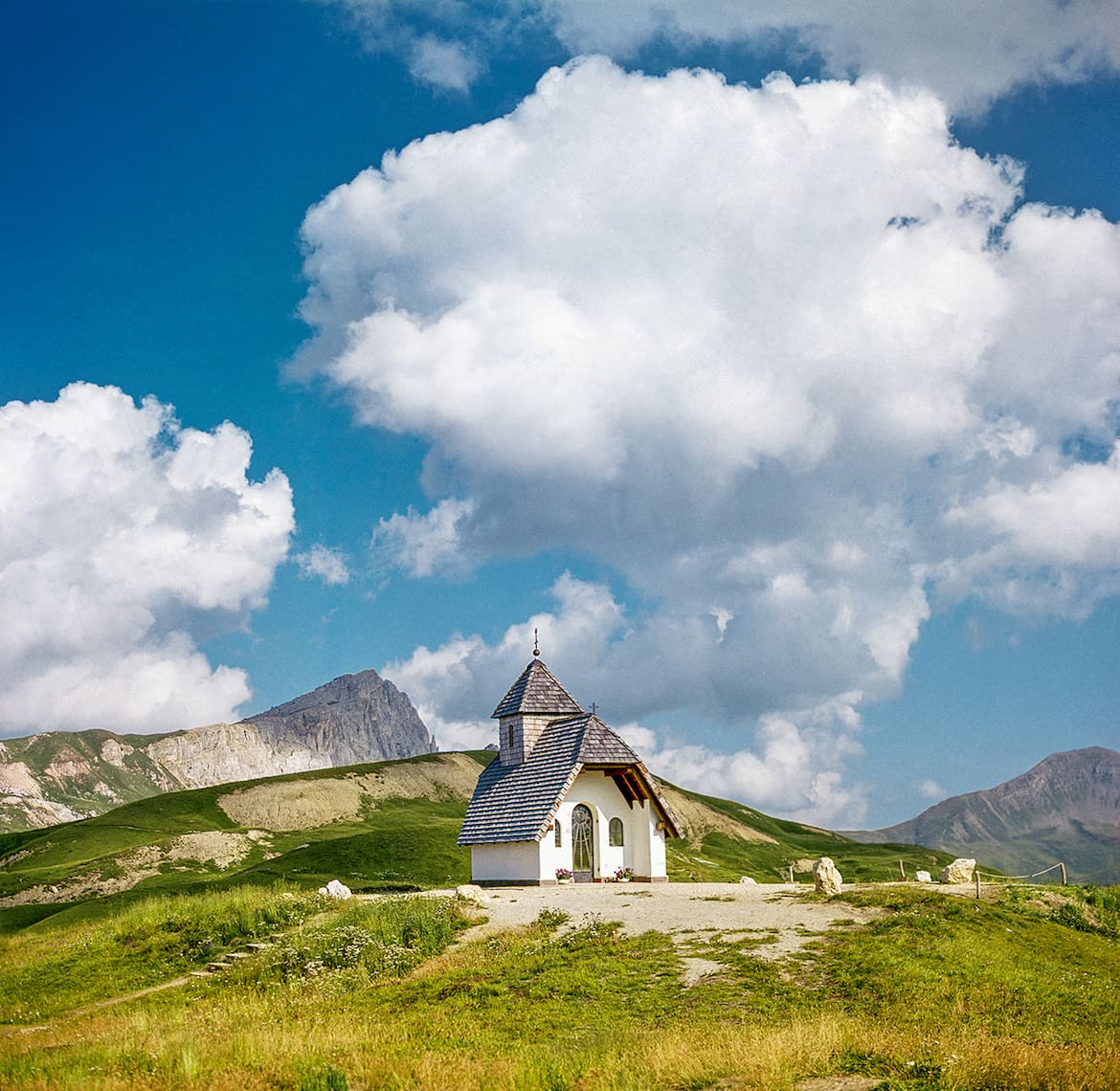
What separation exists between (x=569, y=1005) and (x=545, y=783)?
22.7m

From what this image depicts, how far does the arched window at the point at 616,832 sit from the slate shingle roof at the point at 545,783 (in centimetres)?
178

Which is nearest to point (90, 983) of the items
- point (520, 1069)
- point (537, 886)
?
point (537, 886)

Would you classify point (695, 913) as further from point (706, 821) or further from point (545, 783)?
point (706, 821)

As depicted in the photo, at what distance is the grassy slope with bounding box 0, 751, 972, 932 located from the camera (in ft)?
194

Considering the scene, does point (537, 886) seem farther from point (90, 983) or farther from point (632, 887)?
point (90, 983)

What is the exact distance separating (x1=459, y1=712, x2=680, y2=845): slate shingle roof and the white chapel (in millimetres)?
43

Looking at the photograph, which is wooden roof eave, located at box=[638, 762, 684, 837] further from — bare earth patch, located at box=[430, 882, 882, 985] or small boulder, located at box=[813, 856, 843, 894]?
small boulder, located at box=[813, 856, 843, 894]

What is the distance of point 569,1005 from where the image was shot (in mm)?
21422

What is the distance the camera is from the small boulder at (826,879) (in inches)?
1303

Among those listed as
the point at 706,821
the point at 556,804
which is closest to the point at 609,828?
the point at 556,804

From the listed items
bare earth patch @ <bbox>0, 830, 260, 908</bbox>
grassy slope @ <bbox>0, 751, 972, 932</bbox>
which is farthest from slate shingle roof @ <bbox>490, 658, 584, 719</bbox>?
bare earth patch @ <bbox>0, 830, 260, 908</bbox>

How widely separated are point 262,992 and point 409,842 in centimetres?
4308

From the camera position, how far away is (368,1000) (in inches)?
928

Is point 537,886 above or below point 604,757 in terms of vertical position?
below
